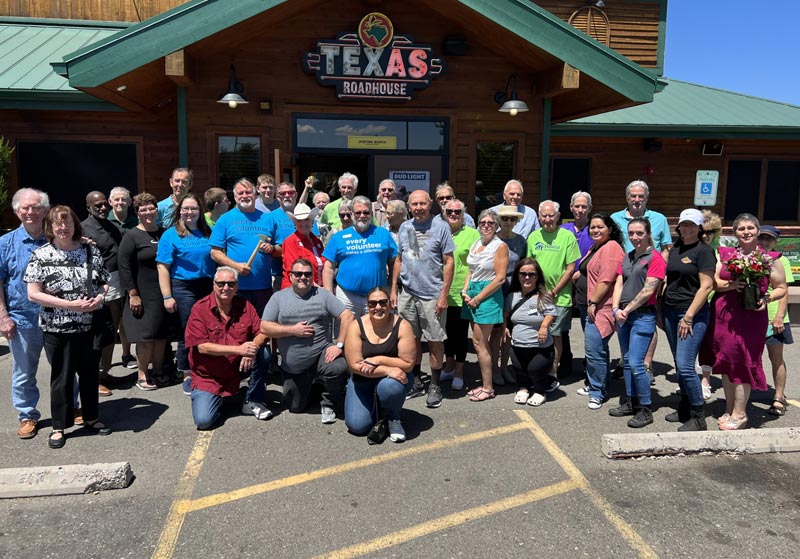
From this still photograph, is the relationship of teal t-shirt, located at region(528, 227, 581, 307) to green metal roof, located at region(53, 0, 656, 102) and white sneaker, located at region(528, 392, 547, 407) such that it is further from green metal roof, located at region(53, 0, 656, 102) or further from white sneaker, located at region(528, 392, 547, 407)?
green metal roof, located at region(53, 0, 656, 102)

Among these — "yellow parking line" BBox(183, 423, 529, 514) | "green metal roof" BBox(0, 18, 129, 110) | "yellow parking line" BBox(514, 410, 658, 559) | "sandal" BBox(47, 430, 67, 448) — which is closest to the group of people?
"sandal" BBox(47, 430, 67, 448)

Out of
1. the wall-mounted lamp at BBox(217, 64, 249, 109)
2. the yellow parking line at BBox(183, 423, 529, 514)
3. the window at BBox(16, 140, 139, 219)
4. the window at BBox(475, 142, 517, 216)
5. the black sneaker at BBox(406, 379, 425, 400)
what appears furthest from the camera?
the window at BBox(16, 140, 139, 219)

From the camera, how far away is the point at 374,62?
8359 mm

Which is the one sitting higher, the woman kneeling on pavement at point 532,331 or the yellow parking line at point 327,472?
the woman kneeling on pavement at point 532,331

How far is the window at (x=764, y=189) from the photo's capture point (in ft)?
43.9

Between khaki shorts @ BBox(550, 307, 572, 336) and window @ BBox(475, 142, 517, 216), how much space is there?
3757 millimetres

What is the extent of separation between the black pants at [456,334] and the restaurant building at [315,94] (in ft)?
12.5

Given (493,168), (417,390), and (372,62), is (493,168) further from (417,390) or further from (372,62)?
(417,390)

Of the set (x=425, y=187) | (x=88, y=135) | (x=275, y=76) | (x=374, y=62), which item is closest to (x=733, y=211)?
(x=425, y=187)

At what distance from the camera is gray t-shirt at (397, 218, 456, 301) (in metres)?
5.27

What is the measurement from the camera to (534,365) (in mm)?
5391

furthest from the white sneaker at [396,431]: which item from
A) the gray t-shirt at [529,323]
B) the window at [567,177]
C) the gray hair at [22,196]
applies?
the window at [567,177]

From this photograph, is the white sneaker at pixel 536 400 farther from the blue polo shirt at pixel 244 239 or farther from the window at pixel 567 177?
the window at pixel 567 177

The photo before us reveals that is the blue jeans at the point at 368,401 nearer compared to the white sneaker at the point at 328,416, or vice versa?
the blue jeans at the point at 368,401
